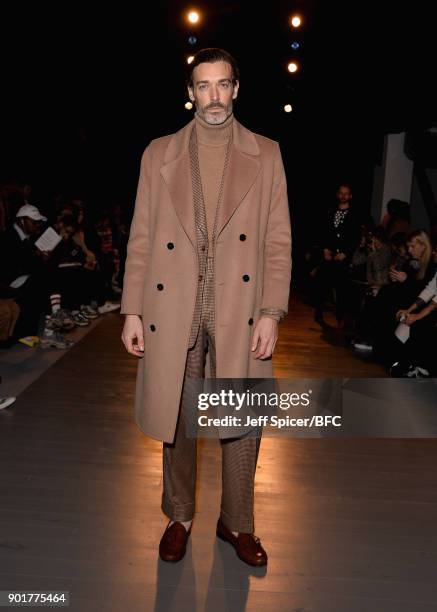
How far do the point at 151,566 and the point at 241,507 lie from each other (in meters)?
0.36

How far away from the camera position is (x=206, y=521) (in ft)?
8.23

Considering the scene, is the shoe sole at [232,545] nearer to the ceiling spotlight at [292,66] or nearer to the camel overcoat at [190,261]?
the camel overcoat at [190,261]

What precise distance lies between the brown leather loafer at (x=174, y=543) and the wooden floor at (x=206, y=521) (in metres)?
0.04

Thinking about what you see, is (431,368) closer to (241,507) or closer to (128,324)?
(241,507)

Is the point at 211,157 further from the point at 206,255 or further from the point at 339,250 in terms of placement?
the point at 339,250

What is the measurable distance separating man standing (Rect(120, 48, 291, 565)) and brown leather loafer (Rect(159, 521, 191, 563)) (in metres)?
0.38

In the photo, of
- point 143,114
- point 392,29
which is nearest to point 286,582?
point 392,29

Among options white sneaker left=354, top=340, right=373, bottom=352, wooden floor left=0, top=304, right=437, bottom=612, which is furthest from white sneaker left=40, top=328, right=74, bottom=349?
white sneaker left=354, top=340, right=373, bottom=352

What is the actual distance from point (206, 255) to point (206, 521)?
44.0 inches

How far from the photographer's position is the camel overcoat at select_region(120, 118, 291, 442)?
78.5 inches

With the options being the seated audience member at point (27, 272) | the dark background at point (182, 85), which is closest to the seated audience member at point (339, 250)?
the dark background at point (182, 85)

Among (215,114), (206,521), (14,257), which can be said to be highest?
(215,114)

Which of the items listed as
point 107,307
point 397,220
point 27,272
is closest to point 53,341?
point 27,272

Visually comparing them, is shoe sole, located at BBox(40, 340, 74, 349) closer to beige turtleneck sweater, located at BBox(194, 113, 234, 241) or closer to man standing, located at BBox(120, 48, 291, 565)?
man standing, located at BBox(120, 48, 291, 565)
